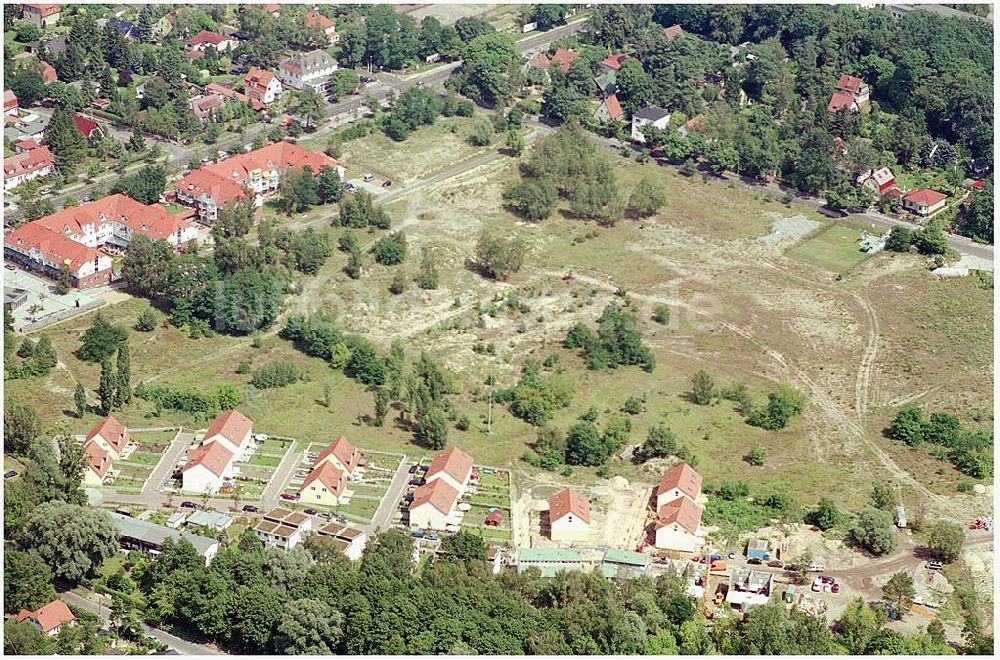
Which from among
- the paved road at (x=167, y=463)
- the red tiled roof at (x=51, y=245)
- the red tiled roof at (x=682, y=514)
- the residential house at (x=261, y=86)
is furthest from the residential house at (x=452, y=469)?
the residential house at (x=261, y=86)

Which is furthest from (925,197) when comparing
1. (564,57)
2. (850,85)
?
(564,57)

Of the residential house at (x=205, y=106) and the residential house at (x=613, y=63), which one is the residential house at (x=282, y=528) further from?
the residential house at (x=613, y=63)

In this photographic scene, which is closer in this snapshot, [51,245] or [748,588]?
[748,588]

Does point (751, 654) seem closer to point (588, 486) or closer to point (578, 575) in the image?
point (578, 575)

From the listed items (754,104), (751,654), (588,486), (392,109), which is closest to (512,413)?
(588,486)

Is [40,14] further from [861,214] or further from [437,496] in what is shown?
[437,496]

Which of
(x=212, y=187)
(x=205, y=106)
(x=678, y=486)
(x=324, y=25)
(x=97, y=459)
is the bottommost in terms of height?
(x=205, y=106)
